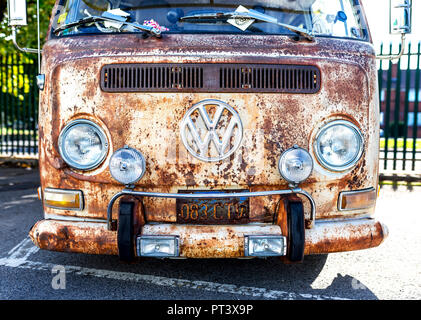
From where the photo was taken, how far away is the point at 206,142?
252 cm

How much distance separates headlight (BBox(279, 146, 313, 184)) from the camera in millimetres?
2492

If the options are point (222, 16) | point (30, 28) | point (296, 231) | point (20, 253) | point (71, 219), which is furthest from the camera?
point (30, 28)

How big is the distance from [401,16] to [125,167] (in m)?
2.16

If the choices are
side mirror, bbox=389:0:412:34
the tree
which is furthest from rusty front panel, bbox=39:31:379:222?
the tree

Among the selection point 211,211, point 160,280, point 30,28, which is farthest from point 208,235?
point 30,28

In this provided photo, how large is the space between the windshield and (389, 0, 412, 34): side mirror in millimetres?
224

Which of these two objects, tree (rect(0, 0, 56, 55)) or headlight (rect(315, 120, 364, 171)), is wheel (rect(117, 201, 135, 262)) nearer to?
headlight (rect(315, 120, 364, 171))

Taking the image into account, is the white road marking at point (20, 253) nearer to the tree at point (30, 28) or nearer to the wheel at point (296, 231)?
the wheel at point (296, 231)

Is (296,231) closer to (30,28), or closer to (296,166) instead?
(296,166)

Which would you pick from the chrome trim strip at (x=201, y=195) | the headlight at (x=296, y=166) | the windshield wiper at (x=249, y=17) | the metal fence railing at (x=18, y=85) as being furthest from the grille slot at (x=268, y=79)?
the metal fence railing at (x=18, y=85)

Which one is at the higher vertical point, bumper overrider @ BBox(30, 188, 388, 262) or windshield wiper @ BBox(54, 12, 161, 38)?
windshield wiper @ BBox(54, 12, 161, 38)

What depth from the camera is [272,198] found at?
8.52 feet
